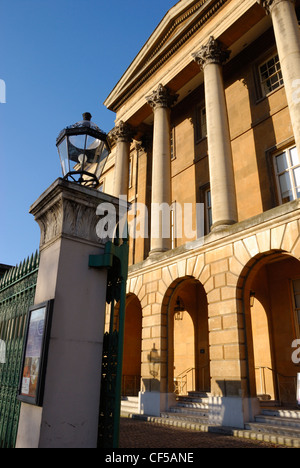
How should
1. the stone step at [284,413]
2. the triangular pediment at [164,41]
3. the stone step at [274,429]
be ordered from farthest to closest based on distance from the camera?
the triangular pediment at [164,41]
the stone step at [284,413]
the stone step at [274,429]

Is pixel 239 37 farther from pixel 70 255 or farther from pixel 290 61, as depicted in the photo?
pixel 70 255

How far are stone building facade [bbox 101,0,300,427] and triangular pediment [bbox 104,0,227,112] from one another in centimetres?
7

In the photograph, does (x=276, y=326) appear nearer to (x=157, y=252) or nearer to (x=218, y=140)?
(x=157, y=252)

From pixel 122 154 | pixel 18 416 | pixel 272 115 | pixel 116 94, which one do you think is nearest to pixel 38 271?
pixel 18 416

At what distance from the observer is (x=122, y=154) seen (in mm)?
22328

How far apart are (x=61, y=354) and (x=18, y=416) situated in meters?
1.20

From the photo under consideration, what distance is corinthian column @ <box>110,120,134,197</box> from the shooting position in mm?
21297

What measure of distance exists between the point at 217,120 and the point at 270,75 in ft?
13.5

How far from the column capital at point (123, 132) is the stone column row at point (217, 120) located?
2.83 metres

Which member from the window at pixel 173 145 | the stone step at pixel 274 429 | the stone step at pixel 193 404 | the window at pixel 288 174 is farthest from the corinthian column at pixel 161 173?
the stone step at pixel 274 429

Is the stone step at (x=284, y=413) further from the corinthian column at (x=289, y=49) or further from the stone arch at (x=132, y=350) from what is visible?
the stone arch at (x=132, y=350)

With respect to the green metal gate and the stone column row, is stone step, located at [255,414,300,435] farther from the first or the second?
the green metal gate

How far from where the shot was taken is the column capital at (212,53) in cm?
1694

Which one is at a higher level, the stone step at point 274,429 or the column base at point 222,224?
the column base at point 222,224
